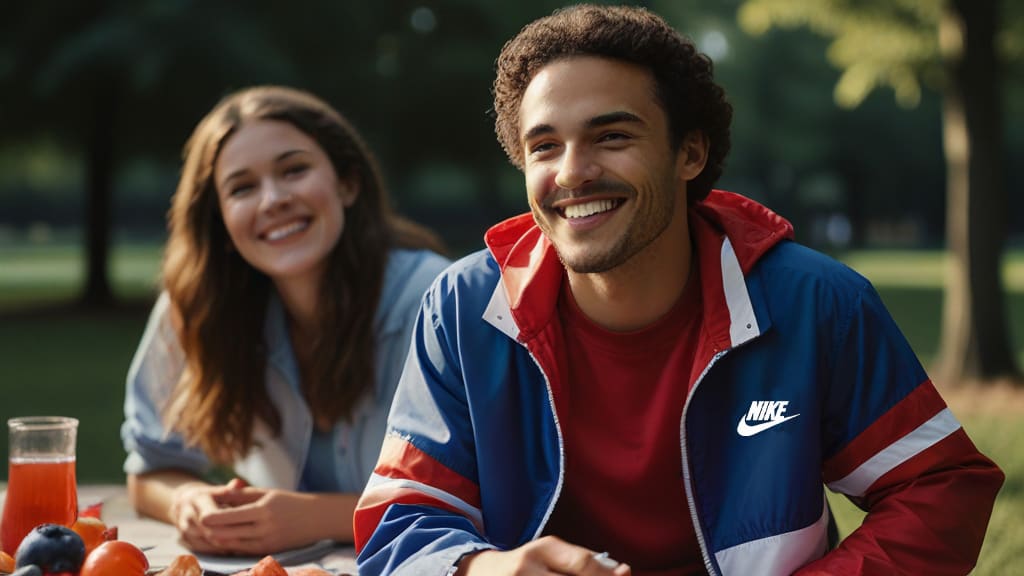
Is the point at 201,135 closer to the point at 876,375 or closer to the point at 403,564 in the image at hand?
the point at 403,564

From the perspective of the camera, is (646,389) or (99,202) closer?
(646,389)

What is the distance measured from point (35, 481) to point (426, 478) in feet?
3.07

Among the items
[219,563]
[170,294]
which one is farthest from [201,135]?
[219,563]

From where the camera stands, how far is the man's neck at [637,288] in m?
2.54

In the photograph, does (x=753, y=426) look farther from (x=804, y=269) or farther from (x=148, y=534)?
(x=148, y=534)

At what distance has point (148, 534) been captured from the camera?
10.7ft

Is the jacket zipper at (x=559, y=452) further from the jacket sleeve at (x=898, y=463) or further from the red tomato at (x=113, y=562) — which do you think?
the red tomato at (x=113, y=562)

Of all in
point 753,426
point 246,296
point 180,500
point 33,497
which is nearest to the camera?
point 753,426

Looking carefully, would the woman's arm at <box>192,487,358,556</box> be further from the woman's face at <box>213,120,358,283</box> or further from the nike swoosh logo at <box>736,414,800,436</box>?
the nike swoosh logo at <box>736,414,800,436</box>

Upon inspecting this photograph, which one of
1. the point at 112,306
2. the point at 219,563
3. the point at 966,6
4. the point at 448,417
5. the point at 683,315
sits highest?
the point at 966,6

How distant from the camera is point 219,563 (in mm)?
2938

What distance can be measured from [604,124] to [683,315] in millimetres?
434

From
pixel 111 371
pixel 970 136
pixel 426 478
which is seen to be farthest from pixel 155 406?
pixel 111 371

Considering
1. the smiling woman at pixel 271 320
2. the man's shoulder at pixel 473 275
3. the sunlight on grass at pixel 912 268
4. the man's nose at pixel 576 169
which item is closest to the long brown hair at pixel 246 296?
the smiling woman at pixel 271 320
